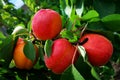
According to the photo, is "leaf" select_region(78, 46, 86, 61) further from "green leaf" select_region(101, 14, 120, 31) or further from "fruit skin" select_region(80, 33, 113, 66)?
"green leaf" select_region(101, 14, 120, 31)

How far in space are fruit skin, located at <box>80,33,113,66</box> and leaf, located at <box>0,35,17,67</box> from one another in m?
0.27

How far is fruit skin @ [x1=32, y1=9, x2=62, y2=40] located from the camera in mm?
991

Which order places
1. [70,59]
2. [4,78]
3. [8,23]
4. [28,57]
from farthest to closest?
[8,23] < [4,78] < [28,57] < [70,59]

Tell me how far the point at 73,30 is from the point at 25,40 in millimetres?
158

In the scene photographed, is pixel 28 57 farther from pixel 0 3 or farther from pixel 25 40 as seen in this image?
pixel 0 3

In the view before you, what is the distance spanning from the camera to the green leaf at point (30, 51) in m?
1.04

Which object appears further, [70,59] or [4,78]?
[4,78]

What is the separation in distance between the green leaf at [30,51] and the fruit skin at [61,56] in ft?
0.29

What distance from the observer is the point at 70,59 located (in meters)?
0.94

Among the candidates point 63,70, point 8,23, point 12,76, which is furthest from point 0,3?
point 63,70

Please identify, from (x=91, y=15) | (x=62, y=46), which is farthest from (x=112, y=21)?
(x=62, y=46)

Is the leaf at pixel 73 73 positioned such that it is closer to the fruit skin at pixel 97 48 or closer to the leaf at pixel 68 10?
the fruit skin at pixel 97 48

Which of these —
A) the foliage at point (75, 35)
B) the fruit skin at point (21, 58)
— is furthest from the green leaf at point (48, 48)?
the fruit skin at point (21, 58)

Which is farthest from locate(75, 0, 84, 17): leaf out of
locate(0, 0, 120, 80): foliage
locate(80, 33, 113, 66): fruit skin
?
locate(80, 33, 113, 66): fruit skin
